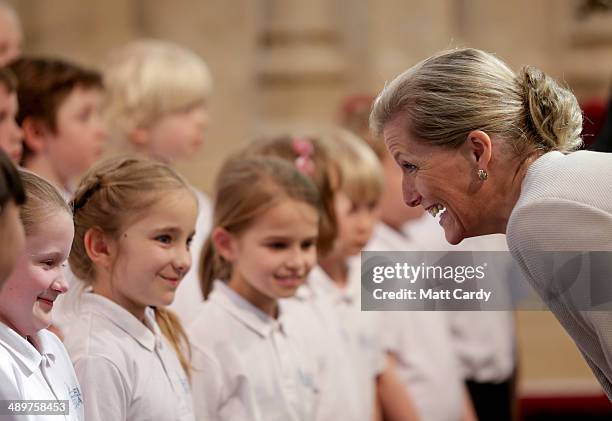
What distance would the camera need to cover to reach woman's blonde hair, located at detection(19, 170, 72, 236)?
6.36 feet

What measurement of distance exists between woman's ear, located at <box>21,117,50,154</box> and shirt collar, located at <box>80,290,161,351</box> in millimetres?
926

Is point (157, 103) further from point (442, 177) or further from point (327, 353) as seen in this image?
point (442, 177)

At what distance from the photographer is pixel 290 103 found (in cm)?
610

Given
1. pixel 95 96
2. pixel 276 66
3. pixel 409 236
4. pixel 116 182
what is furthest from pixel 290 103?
pixel 116 182

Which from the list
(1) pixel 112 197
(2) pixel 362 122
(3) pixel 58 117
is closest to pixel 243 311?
(1) pixel 112 197

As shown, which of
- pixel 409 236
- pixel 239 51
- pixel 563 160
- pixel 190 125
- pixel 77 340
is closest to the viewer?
pixel 563 160

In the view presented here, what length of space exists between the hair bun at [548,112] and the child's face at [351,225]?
1.21 meters

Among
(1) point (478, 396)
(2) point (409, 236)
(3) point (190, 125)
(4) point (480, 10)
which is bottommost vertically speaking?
(1) point (478, 396)

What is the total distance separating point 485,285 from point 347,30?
158 inches

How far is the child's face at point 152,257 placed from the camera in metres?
2.29

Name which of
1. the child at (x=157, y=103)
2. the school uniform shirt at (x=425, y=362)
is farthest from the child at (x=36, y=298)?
the school uniform shirt at (x=425, y=362)

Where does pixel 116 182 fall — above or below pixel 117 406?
above

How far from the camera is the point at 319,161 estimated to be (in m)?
3.39

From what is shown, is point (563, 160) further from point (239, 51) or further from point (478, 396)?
point (239, 51)
